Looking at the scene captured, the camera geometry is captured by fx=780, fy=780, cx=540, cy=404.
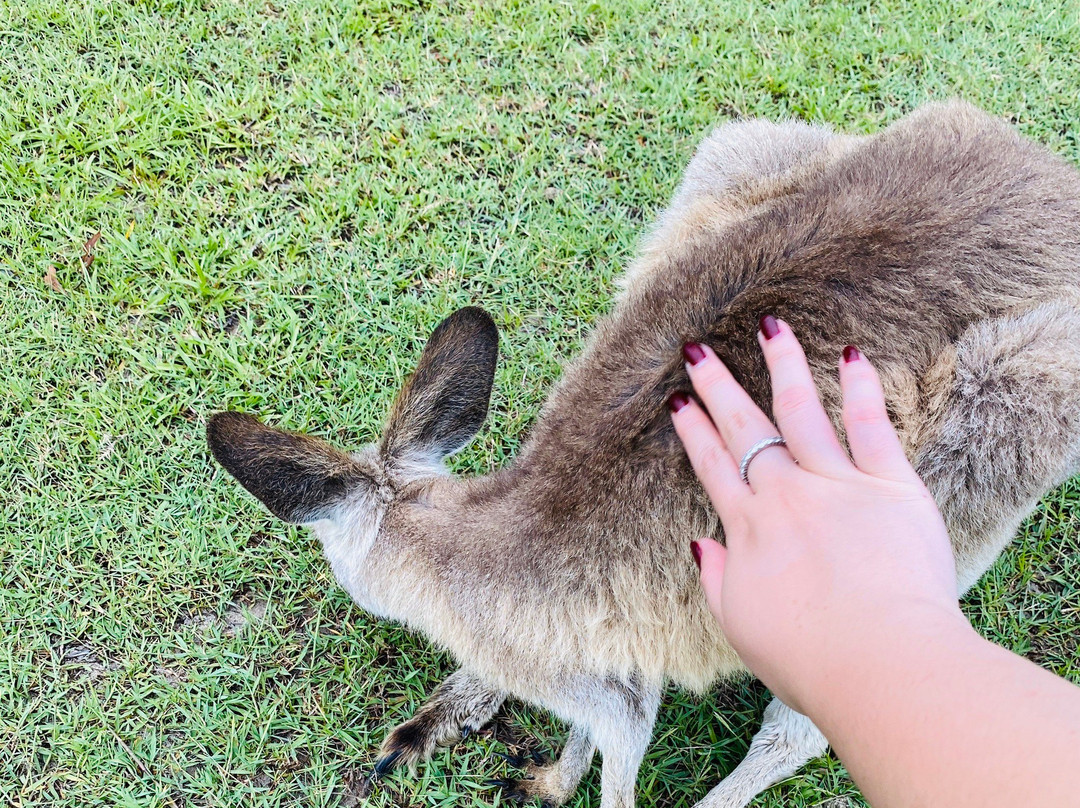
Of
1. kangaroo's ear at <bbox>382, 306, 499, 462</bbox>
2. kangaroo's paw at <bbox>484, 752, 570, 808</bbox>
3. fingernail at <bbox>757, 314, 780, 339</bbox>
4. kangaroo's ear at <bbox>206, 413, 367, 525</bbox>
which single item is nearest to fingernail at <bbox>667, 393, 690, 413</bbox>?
fingernail at <bbox>757, 314, 780, 339</bbox>

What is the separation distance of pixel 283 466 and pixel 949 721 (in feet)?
5.11

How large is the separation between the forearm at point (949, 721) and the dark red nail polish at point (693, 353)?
2.72ft

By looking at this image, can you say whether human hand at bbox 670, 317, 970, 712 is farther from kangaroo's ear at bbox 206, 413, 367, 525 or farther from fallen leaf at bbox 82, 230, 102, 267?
fallen leaf at bbox 82, 230, 102, 267

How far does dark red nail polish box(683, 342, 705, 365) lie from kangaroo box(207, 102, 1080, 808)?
6 centimetres

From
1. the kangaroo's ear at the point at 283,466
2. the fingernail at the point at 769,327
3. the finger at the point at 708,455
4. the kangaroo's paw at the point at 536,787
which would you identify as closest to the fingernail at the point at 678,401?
the finger at the point at 708,455

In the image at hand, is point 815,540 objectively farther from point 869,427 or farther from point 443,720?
point 443,720

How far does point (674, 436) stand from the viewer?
203cm

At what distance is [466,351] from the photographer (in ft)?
7.34

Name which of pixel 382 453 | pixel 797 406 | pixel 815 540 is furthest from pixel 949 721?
pixel 382 453

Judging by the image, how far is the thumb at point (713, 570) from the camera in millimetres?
1664

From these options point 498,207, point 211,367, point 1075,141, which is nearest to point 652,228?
point 498,207

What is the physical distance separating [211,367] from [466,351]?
4.51 feet

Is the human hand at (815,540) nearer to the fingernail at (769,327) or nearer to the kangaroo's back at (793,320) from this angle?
the fingernail at (769,327)

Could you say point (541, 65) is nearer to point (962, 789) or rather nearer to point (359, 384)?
point (359, 384)
